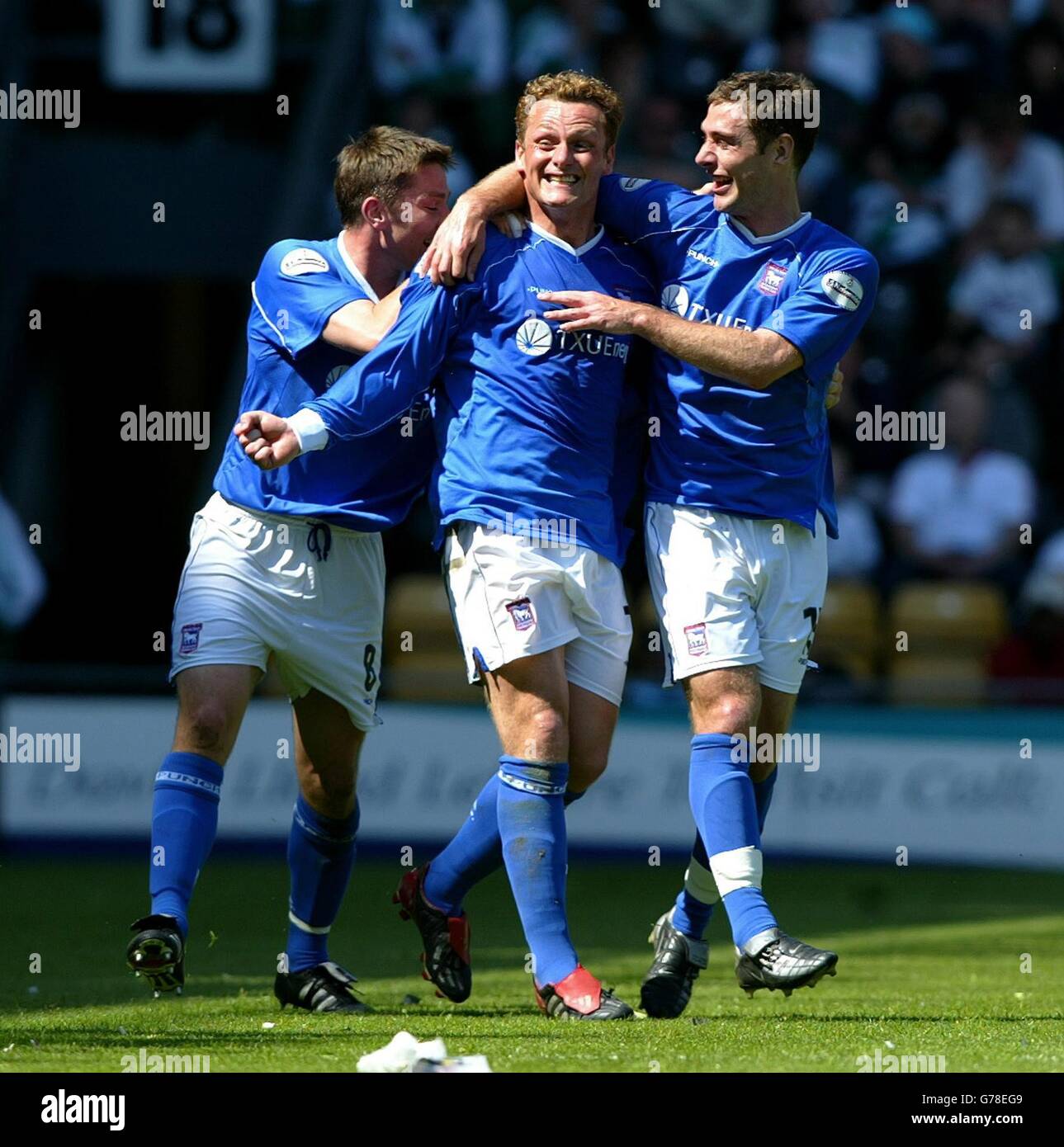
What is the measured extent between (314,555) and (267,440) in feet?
1.96

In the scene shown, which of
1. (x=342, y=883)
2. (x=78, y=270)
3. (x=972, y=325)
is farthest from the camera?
(x=78, y=270)

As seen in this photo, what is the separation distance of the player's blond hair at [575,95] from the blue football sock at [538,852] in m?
1.80

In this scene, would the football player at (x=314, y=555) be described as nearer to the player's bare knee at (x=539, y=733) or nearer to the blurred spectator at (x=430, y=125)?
the player's bare knee at (x=539, y=733)

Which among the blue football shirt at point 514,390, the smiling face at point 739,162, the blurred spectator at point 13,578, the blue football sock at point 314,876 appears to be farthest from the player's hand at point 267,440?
the blurred spectator at point 13,578

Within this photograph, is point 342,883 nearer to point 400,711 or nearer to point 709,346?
point 709,346

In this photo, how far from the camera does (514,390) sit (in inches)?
227

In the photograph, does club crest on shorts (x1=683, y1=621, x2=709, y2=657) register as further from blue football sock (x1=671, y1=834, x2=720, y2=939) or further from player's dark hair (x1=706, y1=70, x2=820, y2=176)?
player's dark hair (x1=706, y1=70, x2=820, y2=176)

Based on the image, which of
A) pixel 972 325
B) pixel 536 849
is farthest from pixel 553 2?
pixel 536 849

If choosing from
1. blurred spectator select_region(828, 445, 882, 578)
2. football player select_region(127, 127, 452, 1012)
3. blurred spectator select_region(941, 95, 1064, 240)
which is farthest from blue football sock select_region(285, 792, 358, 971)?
blurred spectator select_region(941, 95, 1064, 240)

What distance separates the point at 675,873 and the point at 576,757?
5.59 metres

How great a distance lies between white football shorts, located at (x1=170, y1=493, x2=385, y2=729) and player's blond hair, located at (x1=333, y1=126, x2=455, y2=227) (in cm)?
98

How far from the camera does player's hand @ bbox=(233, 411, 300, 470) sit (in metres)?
5.68

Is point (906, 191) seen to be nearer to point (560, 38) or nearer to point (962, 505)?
point (962, 505)
